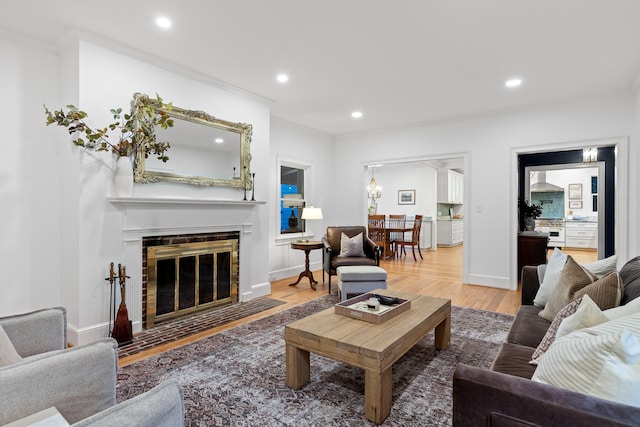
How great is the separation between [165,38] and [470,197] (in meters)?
4.54

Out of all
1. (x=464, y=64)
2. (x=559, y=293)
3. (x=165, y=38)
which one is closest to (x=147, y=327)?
(x=165, y=38)

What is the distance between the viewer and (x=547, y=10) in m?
2.51

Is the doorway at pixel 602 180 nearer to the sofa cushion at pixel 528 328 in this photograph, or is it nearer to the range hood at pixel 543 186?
the range hood at pixel 543 186

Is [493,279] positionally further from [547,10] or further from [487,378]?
[487,378]

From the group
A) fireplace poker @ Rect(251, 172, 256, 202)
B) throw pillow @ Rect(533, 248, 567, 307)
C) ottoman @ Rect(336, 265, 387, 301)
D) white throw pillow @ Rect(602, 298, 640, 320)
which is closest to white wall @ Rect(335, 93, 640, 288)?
ottoman @ Rect(336, 265, 387, 301)

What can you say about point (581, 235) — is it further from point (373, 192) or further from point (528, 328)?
point (528, 328)

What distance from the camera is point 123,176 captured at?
3.01 m

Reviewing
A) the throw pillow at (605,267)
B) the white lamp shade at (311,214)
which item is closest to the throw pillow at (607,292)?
the throw pillow at (605,267)

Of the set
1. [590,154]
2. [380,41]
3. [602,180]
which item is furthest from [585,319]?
[602,180]

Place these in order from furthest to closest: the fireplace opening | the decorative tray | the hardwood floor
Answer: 1. the hardwood floor
2. the fireplace opening
3. the decorative tray

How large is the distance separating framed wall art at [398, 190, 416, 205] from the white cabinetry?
4.14 meters

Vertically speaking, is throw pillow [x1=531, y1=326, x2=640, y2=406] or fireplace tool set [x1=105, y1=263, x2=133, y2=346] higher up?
throw pillow [x1=531, y1=326, x2=640, y2=406]

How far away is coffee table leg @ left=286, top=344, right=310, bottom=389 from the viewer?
2135 mm

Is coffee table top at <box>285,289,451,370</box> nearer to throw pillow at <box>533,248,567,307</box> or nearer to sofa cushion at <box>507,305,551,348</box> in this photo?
sofa cushion at <box>507,305,551,348</box>
